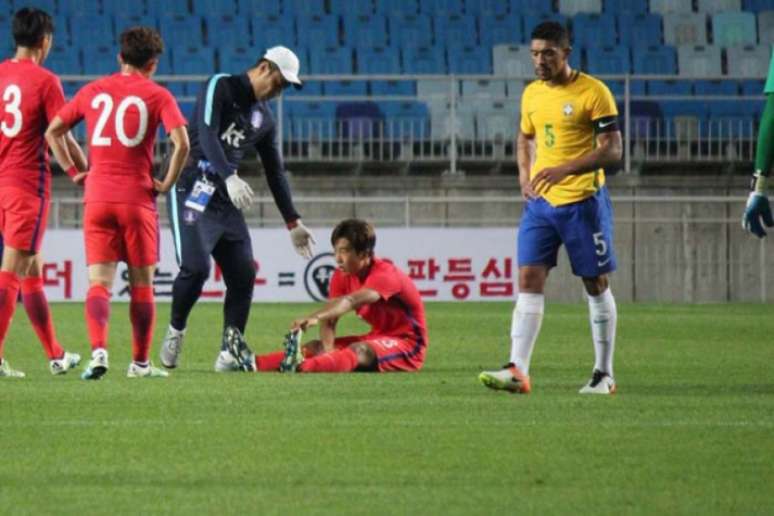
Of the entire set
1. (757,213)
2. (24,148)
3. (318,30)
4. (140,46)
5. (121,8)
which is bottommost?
(757,213)

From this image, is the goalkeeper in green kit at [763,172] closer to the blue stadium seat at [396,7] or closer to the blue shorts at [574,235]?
the blue shorts at [574,235]

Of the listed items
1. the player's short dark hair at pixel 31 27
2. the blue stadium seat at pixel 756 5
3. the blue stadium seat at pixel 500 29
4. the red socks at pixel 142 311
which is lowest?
the red socks at pixel 142 311

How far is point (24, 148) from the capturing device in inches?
422

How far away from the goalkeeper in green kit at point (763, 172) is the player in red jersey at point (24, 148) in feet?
13.0

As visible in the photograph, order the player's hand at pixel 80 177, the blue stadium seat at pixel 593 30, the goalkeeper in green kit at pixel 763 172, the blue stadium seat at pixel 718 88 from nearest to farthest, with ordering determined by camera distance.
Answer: the goalkeeper in green kit at pixel 763 172, the player's hand at pixel 80 177, the blue stadium seat at pixel 718 88, the blue stadium seat at pixel 593 30

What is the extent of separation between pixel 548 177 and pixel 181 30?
61.3ft

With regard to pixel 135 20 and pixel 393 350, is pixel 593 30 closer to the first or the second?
pixel 135 20

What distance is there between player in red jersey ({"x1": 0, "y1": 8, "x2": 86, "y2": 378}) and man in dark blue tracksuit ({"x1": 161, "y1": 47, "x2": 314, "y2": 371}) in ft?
3.23

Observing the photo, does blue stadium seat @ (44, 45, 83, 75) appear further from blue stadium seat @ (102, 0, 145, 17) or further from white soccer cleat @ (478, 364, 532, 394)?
white soccer cleat @ (478, 364, 532, 394)

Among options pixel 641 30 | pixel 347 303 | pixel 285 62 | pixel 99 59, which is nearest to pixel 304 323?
pixel 347 303

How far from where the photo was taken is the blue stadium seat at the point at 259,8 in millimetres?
28250

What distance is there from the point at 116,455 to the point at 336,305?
14.6ft

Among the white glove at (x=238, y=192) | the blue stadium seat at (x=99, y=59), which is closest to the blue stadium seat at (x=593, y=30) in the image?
the blue stadium seat at (x=99, y=59)

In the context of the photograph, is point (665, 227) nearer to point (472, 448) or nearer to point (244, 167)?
point (244, 167)
